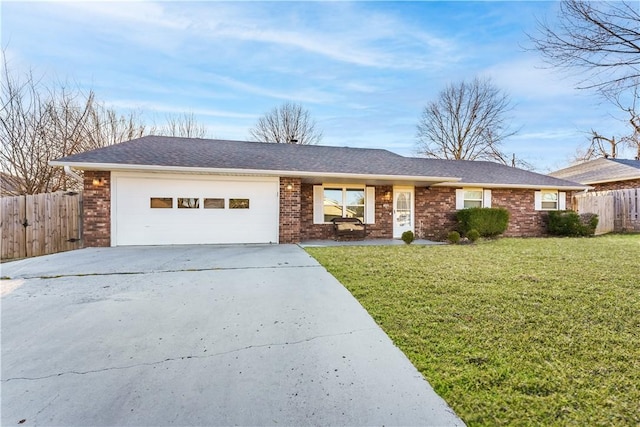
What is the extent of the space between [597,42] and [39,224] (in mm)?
13416

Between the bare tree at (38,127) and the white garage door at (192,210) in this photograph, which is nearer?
the white garage door at (192,210)

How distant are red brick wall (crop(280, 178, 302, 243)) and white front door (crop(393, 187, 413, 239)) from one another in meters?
4.27

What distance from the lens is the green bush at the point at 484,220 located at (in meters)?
11.0

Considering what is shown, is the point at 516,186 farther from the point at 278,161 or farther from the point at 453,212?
the point at 278,161

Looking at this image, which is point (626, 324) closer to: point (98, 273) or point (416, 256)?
point (416, 256)

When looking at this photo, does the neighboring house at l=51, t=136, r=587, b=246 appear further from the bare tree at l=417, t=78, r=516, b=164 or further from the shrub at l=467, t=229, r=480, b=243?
the bare tree at l=417, t=78, r=516, b=164

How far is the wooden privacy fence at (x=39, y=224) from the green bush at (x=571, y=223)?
17.9 metres

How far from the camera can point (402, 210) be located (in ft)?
38.4

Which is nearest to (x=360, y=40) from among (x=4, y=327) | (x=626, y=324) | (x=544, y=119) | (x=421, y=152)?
(x=626, y=324)

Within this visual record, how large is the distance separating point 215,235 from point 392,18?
8.40 metres

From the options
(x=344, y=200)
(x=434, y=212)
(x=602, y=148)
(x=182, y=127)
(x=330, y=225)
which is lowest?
(x=330, y=225)

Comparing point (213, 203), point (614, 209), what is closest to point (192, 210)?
point (213, 203)

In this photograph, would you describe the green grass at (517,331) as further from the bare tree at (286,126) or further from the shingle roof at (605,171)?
the bare tree at (286,126)

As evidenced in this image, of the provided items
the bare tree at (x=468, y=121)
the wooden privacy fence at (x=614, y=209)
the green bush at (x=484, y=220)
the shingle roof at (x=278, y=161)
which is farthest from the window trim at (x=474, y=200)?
the bare tree at (x=468, y=121)
